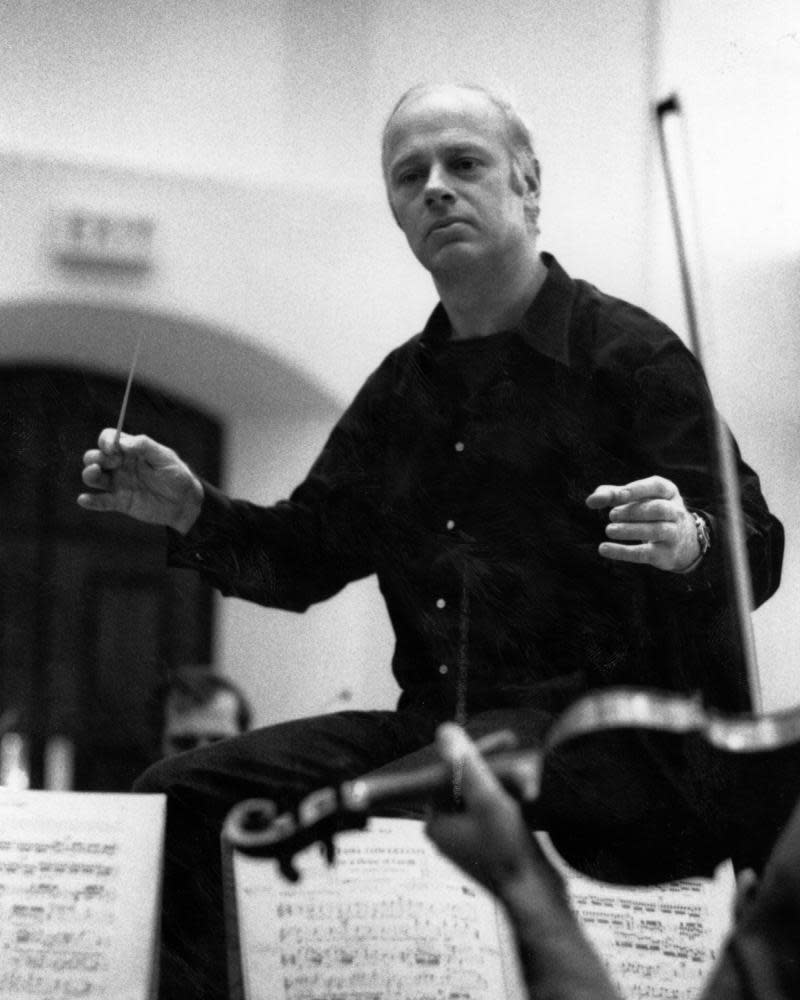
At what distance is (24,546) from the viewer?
229 cm

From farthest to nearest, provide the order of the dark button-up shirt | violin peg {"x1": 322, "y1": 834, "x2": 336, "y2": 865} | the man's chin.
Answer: the man's chin
the dark button-up shirt
violin peg {"x1": 322, "y1": 834, "x2": 336, "y2": 865}

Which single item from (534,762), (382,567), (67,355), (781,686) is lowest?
(534,762)

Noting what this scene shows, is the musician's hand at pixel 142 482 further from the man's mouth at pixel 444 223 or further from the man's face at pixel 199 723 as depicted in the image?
the man's face at pixel 199 723

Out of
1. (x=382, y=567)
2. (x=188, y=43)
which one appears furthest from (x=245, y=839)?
(x=188, y=43)

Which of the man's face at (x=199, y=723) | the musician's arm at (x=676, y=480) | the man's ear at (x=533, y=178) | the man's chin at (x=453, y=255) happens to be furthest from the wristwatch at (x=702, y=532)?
the man's face at (x=199, y=723)

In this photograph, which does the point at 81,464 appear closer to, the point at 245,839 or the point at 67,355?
the point at 67,355

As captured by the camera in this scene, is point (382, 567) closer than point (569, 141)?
Yes

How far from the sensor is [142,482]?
1553mm

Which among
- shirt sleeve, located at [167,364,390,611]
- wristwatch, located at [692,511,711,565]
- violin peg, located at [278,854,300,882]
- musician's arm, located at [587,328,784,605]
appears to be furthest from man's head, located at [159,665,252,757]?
violin peg, located at [278,854,300,882]

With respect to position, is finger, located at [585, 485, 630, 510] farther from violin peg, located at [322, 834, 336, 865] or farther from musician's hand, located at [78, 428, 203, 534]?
musician's hand, located at [78, 428, 203, 534]

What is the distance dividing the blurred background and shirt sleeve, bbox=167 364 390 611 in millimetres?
67

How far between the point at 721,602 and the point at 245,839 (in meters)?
0.59

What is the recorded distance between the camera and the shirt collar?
1.59 metres

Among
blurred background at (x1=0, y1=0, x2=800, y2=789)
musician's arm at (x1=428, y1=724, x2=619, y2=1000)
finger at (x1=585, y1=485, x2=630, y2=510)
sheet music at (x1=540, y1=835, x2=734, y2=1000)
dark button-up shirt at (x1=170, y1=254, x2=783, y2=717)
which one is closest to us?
musician's arm at (x1=428, y1=724, x2=619, y2=1000)
